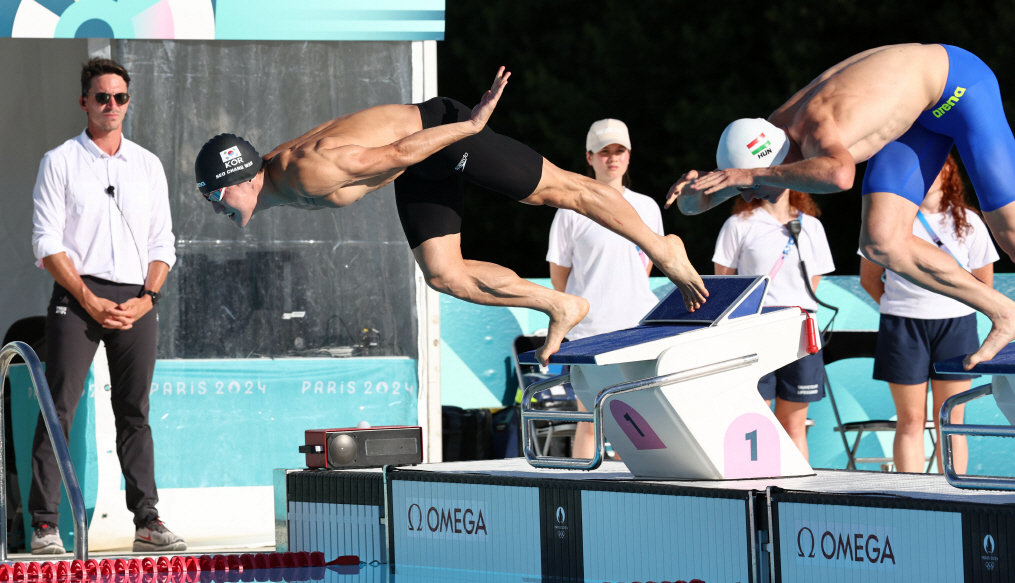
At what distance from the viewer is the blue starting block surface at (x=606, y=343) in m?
4.87

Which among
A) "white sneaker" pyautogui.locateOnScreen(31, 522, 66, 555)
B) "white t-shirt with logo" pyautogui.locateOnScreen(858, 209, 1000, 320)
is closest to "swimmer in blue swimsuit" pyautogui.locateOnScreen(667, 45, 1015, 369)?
"white t-shirt with logo" pyautogui.locateOnScreen(858, 209, 1000, 320)

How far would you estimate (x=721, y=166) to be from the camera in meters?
5.23

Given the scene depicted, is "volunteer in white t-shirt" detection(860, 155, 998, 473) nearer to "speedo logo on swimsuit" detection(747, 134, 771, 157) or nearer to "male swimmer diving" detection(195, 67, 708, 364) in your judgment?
"male swimmer diving" detection(195, 67, 708, 364)

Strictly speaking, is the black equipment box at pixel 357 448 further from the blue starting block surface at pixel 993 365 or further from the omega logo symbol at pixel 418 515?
the blue starting block surface at pixel 993 365

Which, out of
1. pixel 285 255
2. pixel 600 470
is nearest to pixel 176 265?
pixel 285 255

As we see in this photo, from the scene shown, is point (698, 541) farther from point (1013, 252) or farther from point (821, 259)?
point (821, 259)

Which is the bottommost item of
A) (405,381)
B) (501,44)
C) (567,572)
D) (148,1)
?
(567,572)

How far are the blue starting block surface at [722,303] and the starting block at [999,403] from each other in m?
0.84

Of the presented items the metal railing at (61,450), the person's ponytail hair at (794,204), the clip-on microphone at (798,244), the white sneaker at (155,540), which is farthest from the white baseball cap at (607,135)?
the metal railing at (61,450)

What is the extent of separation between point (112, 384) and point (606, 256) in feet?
9.44

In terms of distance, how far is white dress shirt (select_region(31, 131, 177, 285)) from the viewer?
6730mm

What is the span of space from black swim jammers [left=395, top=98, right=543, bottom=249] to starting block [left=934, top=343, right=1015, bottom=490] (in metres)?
1.98

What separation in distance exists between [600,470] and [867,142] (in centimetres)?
200

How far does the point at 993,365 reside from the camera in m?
4.41
